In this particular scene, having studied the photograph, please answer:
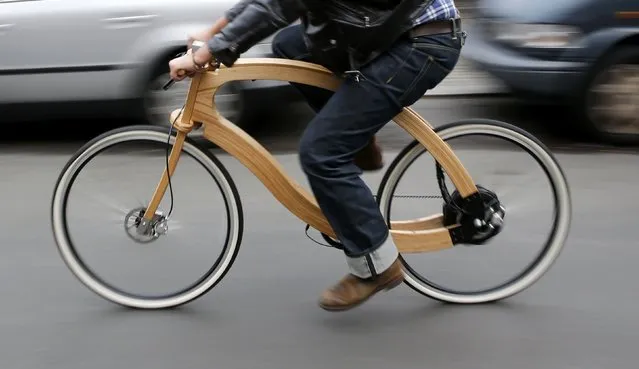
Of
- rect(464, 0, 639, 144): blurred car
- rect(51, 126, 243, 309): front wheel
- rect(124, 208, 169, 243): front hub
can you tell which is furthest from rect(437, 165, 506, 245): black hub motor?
rect(464, 0, 639, 144): blurred car

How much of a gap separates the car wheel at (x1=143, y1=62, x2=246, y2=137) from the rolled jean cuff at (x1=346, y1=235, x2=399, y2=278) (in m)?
2.74

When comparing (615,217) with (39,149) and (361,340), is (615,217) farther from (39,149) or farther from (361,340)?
(39,149)

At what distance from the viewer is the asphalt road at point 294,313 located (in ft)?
10.4

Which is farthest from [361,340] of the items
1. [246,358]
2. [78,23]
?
[78,23]

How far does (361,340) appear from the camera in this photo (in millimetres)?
3277

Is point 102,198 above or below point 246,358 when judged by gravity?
above

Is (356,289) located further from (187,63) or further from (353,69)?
(187,63)

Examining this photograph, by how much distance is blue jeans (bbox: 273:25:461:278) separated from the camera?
305 cm

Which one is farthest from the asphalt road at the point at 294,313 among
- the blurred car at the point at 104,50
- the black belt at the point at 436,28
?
the blurred car at the point at 104,50

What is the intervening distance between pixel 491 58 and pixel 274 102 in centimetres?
162

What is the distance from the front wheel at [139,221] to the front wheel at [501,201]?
2.46ft

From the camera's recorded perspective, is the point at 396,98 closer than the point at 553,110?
Yes

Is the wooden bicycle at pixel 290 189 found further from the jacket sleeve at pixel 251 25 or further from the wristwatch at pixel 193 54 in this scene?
the jacket sleeve at pixel 251 25

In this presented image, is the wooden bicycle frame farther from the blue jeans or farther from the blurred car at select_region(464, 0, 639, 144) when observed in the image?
the blurred car at select_region(464, 0, 639, 144)
